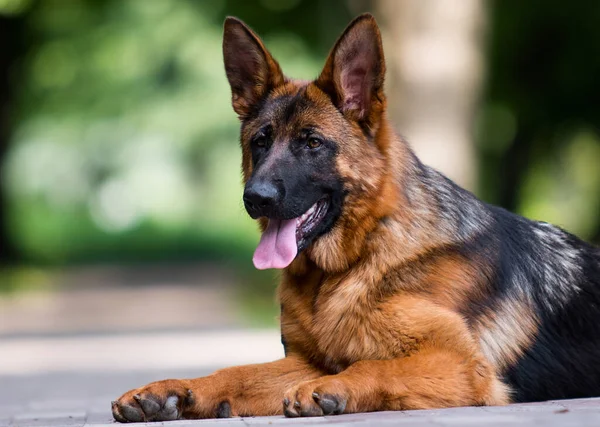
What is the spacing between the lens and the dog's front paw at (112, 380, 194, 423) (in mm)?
5145

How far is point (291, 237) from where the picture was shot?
18.6 feet

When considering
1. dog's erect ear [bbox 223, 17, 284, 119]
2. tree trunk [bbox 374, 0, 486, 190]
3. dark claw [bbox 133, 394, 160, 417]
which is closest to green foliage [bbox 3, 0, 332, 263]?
tree trunk [bbox 374, 0, 486, 190]

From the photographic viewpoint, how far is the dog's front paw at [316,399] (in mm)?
4902

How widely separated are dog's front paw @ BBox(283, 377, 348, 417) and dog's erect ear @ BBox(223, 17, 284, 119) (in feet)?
6.22

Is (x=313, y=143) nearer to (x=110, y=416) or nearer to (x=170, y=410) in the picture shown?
(x=170, y=410)

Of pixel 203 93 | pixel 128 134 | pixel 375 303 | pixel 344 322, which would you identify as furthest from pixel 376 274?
pixel 128 134

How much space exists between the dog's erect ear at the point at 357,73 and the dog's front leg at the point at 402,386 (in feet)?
4.55

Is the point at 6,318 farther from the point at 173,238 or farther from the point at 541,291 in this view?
the point at 173,238

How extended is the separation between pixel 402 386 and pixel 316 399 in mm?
455

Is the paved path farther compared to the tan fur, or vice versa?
the tan fur

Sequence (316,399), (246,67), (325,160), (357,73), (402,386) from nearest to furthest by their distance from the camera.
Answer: (316,399) < (402,386) < (325,160) < (357,73) < (246,67)

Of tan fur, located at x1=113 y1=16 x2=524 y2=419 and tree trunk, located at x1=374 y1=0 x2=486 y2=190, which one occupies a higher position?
tree trunk, located at x1=374 y1=0 x2=486 y2=190

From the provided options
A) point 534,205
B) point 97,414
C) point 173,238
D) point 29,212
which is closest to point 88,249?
point 173,238

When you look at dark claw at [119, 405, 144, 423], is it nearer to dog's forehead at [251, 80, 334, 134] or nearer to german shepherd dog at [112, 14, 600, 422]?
german shepherd dog at [112, 14, 600, 422]
